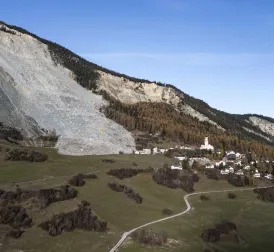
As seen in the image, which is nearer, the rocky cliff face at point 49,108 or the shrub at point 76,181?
the shrub at point 76,181

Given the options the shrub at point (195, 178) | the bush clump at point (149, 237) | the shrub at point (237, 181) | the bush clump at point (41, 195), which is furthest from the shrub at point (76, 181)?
the shrub at point (237, 181)

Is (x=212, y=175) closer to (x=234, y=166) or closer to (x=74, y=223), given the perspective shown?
(x=234, y=166)

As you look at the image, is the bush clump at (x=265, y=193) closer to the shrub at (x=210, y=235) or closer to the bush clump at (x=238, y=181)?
the bush clump at (x=238, y=181)

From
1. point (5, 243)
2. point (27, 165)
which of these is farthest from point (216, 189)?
point (5, 243)

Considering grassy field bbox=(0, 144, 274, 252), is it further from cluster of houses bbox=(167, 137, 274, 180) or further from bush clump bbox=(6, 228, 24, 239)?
cluster of houses bbox=(167, 137, 274, 180)

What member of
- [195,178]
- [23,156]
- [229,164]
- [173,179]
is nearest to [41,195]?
[23,156]
